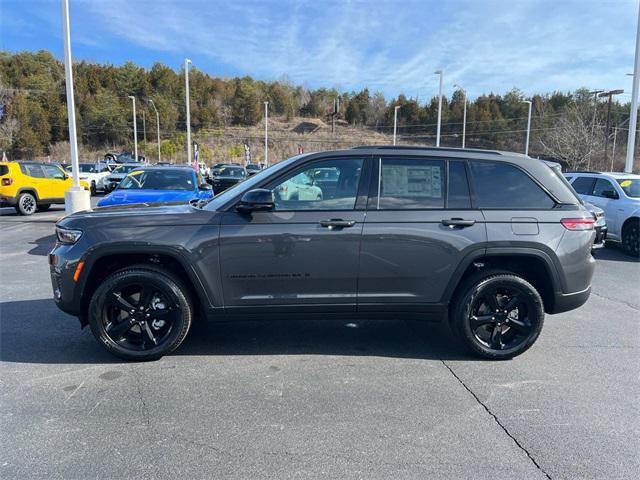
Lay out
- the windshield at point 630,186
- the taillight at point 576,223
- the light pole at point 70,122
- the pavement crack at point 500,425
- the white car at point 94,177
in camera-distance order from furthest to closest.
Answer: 1. the white car at point 94,177
2. the light pole at point 70,122
3. the windshield at point 630,186
4. the taillight at point 576,223
5. the pavement crack at point 500,425

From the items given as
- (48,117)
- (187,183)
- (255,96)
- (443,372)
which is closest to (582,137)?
(187,183)

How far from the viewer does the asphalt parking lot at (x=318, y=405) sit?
108 inches

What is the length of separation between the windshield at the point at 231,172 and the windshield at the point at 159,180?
16154mm

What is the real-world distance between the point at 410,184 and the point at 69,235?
303 cm

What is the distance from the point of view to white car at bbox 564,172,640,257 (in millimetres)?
9781

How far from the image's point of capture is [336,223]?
4000 mm

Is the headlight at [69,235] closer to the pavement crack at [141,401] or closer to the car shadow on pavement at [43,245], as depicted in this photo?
the pavement crack at [141,401]

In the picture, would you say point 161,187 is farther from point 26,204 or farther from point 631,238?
point 631,238

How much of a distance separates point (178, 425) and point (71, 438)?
0.65m

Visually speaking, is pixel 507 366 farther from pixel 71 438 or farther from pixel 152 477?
pixel 71 438

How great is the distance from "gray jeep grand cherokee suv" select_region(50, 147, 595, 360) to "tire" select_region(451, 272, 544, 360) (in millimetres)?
11

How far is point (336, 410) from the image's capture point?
10.9ft

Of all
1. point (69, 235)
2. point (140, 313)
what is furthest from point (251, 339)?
point (69, 235)

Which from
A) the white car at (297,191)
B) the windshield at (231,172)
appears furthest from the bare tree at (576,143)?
the white car at (297,191)
